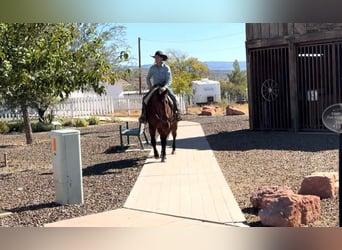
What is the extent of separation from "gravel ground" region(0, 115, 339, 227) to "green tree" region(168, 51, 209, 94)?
1352 millimetres

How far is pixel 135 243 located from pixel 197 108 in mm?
9130

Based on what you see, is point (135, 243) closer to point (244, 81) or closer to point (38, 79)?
point (38, 79)

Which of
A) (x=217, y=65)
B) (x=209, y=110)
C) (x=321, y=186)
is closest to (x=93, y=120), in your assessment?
(x=209, y=110)

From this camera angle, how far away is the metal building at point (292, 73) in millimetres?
11391

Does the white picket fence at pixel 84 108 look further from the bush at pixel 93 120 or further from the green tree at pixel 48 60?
the green tree at pixel 48 60

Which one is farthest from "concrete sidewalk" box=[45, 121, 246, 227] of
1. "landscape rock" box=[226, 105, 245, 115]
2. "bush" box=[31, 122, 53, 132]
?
"bush" box=[31, 122, 53, 132]

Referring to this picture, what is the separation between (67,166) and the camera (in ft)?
20.8

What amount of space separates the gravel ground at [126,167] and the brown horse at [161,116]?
51 centimetres

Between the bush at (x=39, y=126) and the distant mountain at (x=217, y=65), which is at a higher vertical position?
the distant mountain at (x=217, y=65)

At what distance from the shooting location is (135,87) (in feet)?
38.1

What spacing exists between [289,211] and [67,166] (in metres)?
2.76

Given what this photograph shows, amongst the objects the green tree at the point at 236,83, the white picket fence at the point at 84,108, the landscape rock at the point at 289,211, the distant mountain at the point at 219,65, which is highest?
the distant mountain at the point at 219,65

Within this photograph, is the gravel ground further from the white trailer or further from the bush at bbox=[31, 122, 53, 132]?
the white trailer

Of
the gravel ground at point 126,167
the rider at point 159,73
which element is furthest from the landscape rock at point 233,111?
the rider at point 159,73
